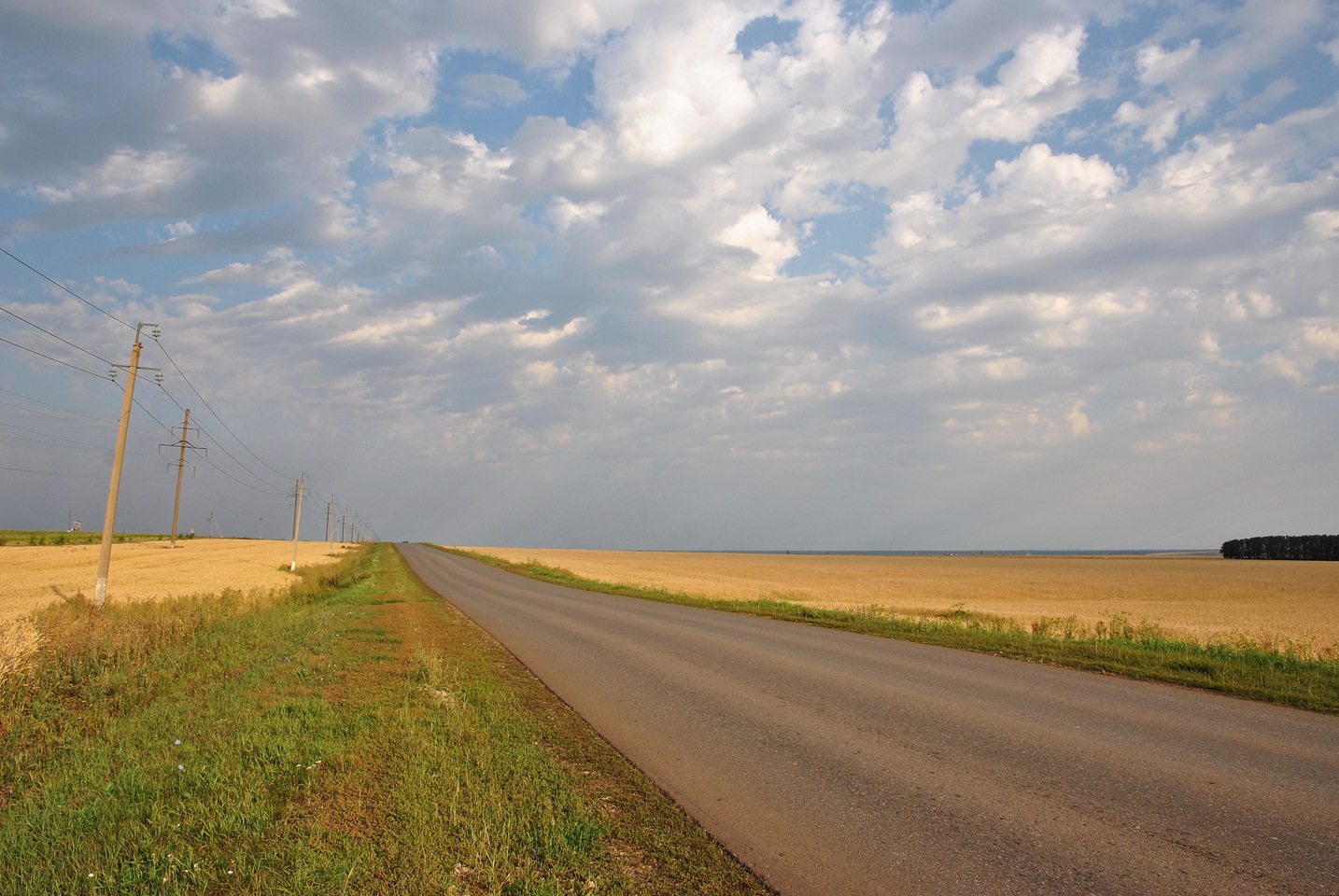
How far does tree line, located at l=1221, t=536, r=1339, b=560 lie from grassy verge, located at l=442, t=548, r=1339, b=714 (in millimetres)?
162466

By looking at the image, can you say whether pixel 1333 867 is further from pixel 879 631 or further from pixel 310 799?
pixel 879 631

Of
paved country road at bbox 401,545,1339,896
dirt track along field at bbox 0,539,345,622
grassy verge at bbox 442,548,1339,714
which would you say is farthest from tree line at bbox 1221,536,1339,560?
dirt track along field at bbox 0,539,345,622

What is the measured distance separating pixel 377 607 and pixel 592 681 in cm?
1438

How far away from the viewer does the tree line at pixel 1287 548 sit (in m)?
134

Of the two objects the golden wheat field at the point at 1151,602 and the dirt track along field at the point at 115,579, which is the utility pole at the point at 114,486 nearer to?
the dirt track along field at the point at 115,579

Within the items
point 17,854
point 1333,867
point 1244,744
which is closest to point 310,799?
point 17,854

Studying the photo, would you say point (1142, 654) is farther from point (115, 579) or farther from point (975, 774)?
point (115, 579)

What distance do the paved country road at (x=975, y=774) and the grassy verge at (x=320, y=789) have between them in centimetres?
67

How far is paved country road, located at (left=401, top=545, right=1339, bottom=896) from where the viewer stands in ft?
14.6

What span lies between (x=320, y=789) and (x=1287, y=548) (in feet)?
618

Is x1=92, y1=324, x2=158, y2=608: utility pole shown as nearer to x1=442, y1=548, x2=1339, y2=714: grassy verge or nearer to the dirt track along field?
the dirt track along field

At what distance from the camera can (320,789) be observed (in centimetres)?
573

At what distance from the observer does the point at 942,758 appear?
21.8 ft

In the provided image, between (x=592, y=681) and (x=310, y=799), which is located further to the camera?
(x=592, y=681)
